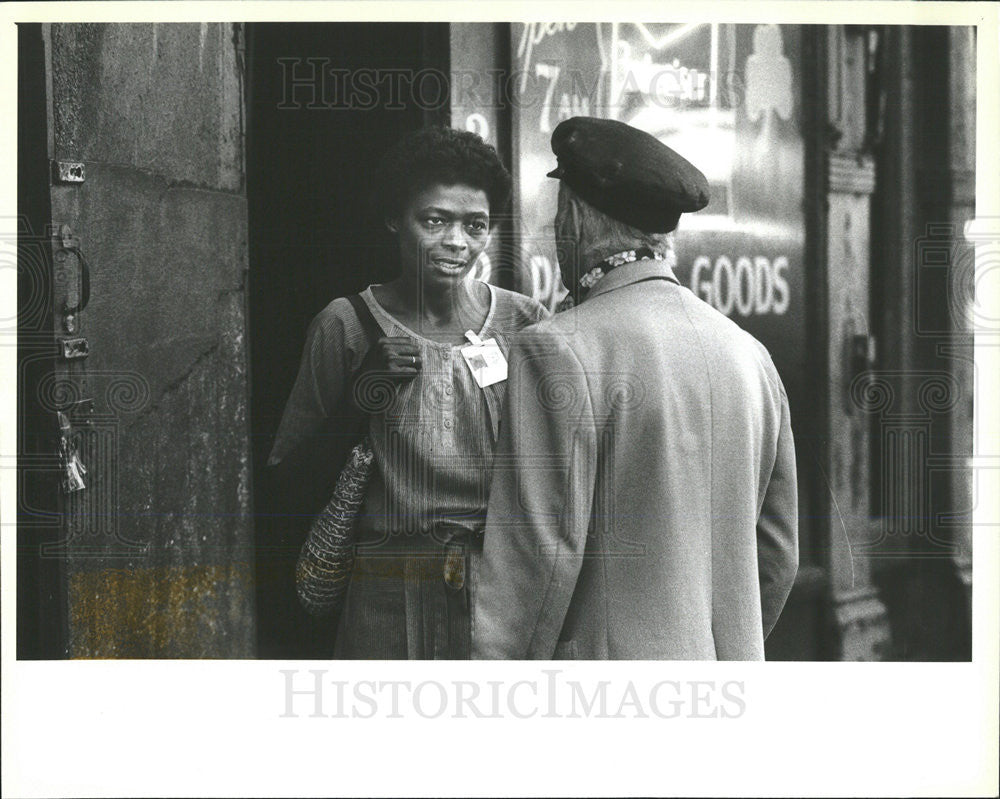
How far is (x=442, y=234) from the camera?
4.36 meters

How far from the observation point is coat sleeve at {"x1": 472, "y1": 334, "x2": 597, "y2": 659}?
4.19m

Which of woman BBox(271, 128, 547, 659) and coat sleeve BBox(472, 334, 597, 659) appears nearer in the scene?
coat sleeve BBox(472, 334, 597, 659)

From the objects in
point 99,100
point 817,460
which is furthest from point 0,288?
point 817,460

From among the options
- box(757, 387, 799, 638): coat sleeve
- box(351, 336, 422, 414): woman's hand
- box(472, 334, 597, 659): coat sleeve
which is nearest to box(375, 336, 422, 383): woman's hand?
box(351, 336, 422, 414): woman's hand

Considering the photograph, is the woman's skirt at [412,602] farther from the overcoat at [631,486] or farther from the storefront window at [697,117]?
the storefront window at [697,117]

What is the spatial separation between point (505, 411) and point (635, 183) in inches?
32.5

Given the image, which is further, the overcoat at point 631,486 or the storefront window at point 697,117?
the storefront window at point 697,117

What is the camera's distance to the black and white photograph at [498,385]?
14.0ft

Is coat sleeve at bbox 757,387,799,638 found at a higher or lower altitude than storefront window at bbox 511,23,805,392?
lower

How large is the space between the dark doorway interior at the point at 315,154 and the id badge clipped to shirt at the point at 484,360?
14.6 inches

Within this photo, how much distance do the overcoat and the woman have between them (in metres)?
0.09

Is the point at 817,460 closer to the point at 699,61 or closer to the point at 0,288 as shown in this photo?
the point at 699,61

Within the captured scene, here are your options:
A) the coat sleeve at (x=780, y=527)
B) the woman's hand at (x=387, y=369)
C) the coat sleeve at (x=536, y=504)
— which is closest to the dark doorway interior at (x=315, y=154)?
the woman's hand at (x=387, y=369)

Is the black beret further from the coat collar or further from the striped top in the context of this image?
the striped top
